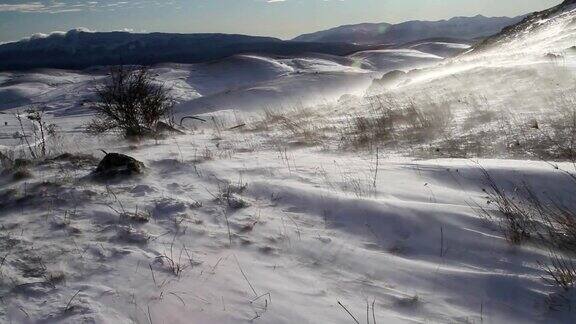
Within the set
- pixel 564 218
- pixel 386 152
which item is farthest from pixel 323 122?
pixel 564 218

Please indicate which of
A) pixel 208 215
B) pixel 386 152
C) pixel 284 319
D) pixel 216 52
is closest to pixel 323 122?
pixel 386 152

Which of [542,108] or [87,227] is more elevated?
[542,108]

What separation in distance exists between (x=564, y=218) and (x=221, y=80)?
4900cm

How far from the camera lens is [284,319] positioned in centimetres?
215

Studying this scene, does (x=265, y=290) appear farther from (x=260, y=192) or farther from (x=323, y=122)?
(x=323, y=122)

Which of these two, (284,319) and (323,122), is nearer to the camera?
(284,319)

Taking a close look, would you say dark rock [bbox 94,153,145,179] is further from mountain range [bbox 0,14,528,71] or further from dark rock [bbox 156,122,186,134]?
mountain range [bbox 0,14,528,71]

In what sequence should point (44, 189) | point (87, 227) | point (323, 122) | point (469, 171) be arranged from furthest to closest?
1. point (323, 122)
2. point (44, 189)
3. point (469, 171)
4. point (87, 227)

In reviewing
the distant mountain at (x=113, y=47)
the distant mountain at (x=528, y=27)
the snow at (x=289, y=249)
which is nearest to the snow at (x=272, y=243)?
the snow at (x=289, y=249)

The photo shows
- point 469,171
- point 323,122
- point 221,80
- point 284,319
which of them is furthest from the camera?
point 221,80

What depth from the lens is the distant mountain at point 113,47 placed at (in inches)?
4879

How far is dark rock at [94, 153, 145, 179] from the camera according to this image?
4.53m

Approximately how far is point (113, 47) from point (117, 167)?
176577 millimetres

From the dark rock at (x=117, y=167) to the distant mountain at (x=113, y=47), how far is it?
10853 centimetres
